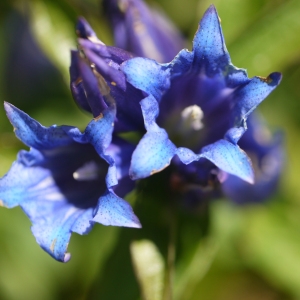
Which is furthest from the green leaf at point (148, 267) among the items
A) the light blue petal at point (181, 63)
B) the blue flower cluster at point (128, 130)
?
the light blue petal at point (181, 63)

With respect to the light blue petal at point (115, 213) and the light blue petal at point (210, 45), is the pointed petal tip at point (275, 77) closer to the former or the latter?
the light blue petal at point (210, 45)

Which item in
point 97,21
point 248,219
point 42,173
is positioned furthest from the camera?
point 248,219

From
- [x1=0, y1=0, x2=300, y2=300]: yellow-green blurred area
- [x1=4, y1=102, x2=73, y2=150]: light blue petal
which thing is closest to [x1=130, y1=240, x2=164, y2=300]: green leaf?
[x1=0, y1=0, x2=300, y2=300]: yellow-green blurred area

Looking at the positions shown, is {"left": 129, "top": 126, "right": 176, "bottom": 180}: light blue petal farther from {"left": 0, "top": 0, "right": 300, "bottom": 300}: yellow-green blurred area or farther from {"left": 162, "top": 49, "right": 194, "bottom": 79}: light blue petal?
{"left": 0, "top": 0, "right": 300, "bottom": 300}: yellow-green blurred area

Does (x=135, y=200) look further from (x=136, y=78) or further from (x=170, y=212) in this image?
(x=136, y=78)

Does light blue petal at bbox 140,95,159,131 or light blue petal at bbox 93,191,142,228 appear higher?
light blue petal at bbox 140,95,159,131

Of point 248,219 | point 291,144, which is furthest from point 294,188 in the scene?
point 248,219

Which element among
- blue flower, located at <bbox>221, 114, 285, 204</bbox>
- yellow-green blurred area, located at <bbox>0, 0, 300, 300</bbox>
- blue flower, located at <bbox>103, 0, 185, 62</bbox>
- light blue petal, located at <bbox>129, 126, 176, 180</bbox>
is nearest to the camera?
light blue petal, located at <bbox>129, 126, 176, 180</bbox>
